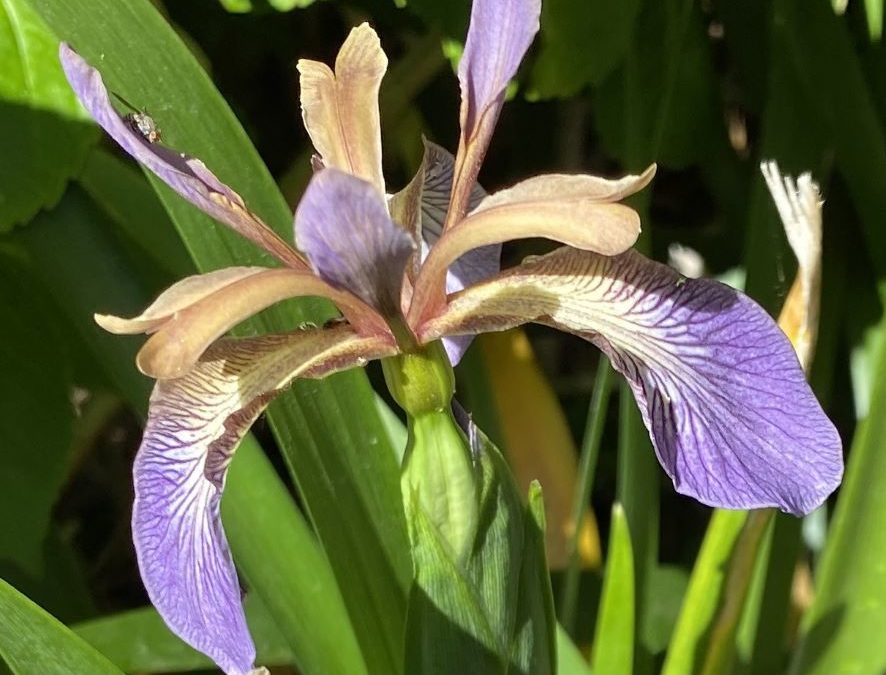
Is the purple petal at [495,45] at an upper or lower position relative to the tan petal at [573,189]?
upper

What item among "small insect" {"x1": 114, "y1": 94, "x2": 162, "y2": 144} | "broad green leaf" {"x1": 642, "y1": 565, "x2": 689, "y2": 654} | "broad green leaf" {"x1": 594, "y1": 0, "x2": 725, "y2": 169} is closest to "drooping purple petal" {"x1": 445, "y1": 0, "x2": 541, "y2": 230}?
"small insect" {"x1": 114, "y1": 94, "x2": 162, "y2": 144}

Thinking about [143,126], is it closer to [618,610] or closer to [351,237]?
[351,237]

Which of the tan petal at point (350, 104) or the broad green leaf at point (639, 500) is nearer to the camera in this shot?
the tan petal at point (350, 104)

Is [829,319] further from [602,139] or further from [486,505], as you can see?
[486,505]

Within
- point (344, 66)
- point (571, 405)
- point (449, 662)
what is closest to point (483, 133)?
point (344, 66)

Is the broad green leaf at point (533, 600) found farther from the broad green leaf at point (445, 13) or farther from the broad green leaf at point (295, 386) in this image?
the broad green leaf at point (445, 13)

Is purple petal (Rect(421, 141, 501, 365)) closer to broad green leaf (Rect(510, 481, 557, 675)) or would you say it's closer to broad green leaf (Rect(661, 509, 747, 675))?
broad green leaf (Rect(510, 481, 557, 675))

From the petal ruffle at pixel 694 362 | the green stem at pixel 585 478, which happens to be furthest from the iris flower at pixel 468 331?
the green stem at pixel 585 478

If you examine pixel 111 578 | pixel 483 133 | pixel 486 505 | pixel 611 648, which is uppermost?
pixel 483 133
